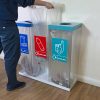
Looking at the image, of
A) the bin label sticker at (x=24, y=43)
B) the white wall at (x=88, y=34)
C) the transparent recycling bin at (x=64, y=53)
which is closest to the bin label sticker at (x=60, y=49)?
the transparent recycling bin at (x=64, y=53)

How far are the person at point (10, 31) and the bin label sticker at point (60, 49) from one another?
1.25ft

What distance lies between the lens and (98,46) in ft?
5.67

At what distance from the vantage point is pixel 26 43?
1.93 m

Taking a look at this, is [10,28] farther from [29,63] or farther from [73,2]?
[73,2]

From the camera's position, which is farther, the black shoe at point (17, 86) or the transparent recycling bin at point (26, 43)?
the transparent recycling bin at point (26, 43)

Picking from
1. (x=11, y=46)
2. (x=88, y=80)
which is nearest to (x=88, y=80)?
(x=88, y=80)

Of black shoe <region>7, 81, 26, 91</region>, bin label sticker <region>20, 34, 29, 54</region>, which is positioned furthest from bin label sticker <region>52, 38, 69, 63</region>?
black shoe <region>7, 81, 26, 91</region>

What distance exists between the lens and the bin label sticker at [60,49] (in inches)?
64.5

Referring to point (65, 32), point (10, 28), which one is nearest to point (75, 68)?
point (65, 32)

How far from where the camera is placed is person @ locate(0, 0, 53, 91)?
1520mm

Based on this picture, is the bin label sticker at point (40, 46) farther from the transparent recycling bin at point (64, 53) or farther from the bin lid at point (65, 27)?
the bin lid at point (65, 27)

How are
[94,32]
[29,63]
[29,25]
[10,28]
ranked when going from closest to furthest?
[10,28] < [94,32] < [29,25] < [29,63]

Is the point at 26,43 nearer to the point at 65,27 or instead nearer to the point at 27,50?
the point at 27,50

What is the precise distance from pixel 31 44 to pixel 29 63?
0.83 feet
